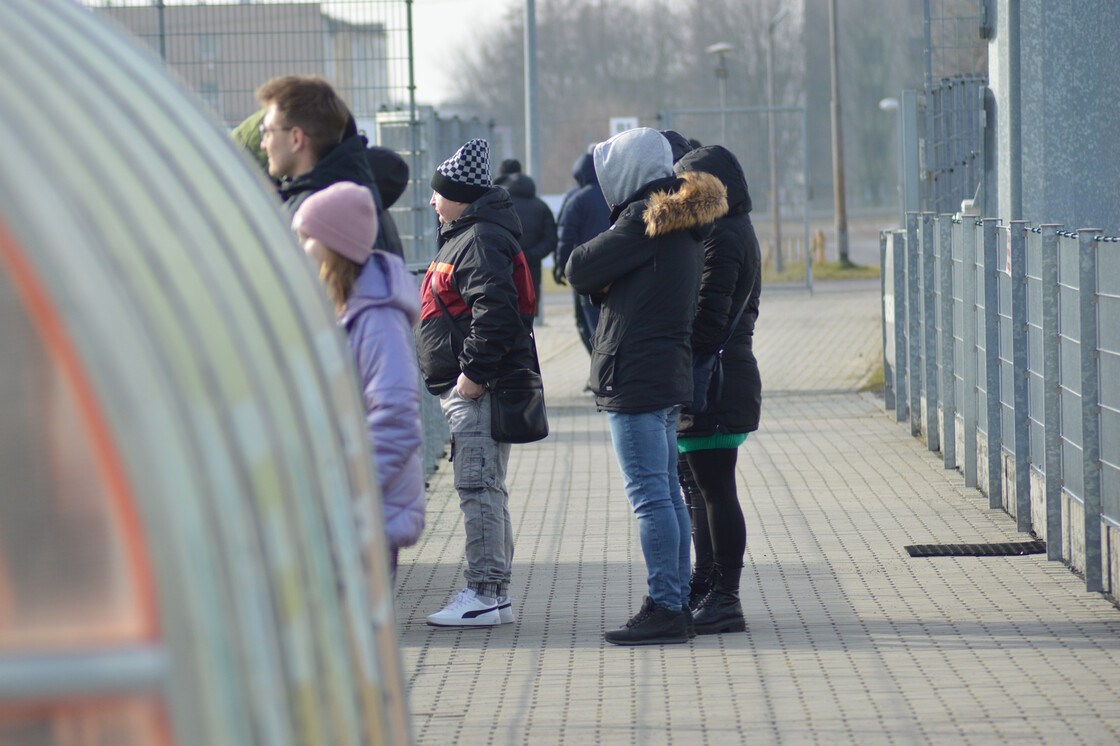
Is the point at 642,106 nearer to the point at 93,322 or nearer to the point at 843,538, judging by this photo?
the point at 843,538

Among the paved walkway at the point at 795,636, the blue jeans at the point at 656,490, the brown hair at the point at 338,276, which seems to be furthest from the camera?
the blue jeans at the point at 656,490

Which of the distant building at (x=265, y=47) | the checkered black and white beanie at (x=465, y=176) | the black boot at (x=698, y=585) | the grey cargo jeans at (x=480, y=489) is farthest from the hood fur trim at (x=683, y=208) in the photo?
the distant building at (x=265, y=47)

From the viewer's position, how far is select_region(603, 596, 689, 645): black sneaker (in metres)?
5.39

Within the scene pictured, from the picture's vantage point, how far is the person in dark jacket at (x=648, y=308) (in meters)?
5.14

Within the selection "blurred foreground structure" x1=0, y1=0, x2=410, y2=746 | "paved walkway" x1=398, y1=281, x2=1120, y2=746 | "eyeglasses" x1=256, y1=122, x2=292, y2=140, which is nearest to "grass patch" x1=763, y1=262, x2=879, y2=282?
"paved walkway" x1=398, y1=281, x2=1120, y2=746

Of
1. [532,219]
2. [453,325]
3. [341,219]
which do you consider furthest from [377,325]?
[532,219]

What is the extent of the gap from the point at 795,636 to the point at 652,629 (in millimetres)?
520

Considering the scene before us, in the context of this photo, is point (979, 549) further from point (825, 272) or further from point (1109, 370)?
point (825, 272)

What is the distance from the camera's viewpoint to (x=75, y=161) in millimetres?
1491

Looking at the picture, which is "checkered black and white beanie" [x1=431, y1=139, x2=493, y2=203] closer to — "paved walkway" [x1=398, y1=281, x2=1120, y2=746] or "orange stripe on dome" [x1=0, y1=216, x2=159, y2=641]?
"paved walkway" [x1=398, y1=281, x2=1120, y2=746]

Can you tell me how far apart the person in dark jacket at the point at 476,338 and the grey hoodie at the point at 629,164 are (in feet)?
1.52

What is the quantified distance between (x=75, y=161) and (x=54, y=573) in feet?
1.31

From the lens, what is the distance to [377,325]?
358 cm

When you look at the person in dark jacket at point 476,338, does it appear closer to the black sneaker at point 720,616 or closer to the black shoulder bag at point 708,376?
the black shoulder bag at point 708,376
